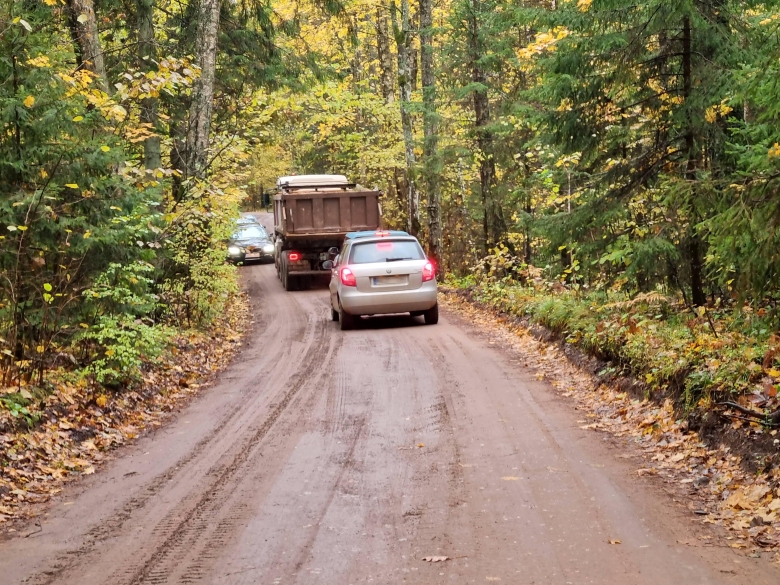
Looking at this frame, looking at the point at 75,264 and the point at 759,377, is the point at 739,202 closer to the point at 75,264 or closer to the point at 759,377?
the point at 759,377

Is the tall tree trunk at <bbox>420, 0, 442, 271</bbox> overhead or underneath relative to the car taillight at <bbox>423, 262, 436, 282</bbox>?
overhead

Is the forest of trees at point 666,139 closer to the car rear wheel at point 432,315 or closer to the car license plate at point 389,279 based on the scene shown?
the car rear wheel at point 432,315

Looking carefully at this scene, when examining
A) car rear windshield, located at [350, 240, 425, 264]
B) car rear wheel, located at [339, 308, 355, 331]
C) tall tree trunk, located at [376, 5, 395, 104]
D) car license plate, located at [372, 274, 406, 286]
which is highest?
tall tree trunk, located at [376, 5, 395, 104]

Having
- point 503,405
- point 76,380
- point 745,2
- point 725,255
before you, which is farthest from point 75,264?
point 745,2

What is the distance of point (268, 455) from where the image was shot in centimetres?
785

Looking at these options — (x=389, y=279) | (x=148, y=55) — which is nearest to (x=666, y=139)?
(x=389, y=279)

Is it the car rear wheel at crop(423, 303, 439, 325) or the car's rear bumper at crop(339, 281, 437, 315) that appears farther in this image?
the car rear wheel at crop(423, 303, 439, 325)

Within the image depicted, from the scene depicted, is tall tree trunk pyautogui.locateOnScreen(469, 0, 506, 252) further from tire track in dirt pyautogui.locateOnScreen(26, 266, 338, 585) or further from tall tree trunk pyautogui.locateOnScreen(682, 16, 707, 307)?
tire track in dirt pyautogui.locateOnScreen(26, 266, 338, 585)

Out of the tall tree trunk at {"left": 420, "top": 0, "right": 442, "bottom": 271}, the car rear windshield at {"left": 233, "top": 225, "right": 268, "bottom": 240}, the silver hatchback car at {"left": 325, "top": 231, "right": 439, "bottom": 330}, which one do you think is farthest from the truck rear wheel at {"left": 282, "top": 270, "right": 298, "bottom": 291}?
the car rear windshield at {"left": 233, "top": 225, "right": 268, "bottom": 240}

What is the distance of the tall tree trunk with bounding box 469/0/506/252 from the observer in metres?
21.7

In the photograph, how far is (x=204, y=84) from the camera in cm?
1733

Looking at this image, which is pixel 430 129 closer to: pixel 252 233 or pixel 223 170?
pixel 223 170

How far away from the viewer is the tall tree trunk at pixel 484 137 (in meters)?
21.7

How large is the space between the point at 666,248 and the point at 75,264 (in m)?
7.74
